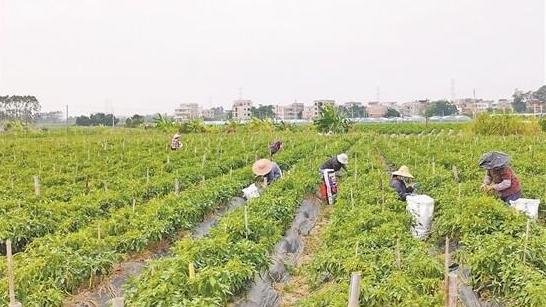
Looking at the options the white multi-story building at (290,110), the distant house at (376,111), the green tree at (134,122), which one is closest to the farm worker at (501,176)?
the green tree at (134,122)

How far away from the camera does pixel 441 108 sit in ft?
367

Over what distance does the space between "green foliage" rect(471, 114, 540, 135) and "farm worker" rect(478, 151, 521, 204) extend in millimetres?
29315

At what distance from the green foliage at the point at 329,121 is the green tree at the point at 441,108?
7299 cm

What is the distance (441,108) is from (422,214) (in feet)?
361

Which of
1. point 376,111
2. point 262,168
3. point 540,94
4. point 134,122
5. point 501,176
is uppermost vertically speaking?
point 540,94

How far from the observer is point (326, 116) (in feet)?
136

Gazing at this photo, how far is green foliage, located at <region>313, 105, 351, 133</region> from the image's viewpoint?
4141 centimetres

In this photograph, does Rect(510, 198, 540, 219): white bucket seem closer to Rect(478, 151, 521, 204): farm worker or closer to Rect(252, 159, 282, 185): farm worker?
Rect(478, 151, 521, 204): farm worker

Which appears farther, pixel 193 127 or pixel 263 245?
pixel 193 127

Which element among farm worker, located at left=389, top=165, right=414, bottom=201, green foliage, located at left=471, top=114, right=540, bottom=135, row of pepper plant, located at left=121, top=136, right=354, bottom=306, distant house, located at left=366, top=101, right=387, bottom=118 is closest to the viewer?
row of pepper plant, located at left=121, top=136, right=354, bottom=306

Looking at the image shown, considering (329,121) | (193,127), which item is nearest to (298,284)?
(329,121)

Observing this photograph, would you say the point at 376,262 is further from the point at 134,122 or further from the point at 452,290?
the point at 134,122

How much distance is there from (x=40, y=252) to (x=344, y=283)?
3693mm

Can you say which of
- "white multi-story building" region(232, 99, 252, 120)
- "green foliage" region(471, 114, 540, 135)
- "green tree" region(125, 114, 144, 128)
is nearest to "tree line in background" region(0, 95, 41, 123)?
"green tree" region(125, 114, 144, 128)
